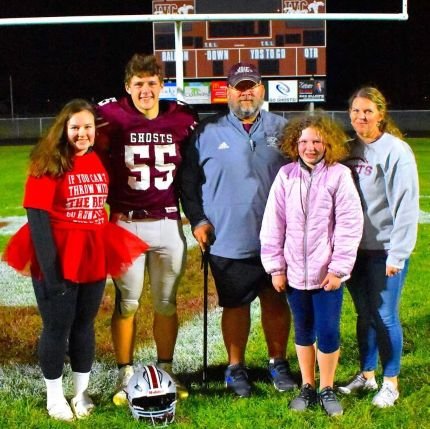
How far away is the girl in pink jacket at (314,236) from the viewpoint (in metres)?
3.27

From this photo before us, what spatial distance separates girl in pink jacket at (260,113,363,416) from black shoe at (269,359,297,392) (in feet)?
0.90

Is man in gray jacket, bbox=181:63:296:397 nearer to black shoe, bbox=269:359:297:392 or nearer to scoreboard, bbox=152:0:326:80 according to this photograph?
black shoe, bbox=269:359:297:392

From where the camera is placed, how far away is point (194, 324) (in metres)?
5.14

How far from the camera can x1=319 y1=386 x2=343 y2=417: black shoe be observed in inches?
133

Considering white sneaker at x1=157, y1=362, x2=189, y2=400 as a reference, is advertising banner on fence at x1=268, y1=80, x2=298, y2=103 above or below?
above

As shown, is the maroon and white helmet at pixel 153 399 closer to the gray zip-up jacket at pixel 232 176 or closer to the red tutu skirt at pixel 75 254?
the red tutu skirt at pixel 75 254

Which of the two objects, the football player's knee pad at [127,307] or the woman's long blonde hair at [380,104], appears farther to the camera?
the football player's knee pad at [127,307]

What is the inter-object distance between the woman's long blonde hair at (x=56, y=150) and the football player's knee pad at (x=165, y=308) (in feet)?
3.10

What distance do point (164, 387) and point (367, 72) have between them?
5883 centimetres

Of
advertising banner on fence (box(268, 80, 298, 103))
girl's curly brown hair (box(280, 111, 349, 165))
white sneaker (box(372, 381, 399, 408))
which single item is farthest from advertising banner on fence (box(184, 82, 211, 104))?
white sneaker (box(372, 381, 399, 408))

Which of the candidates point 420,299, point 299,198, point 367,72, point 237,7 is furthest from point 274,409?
point 367,72

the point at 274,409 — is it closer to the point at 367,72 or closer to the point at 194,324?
the point at 194,324

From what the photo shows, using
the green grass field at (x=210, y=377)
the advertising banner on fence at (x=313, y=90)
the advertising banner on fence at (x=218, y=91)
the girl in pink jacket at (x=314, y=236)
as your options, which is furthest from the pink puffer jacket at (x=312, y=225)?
the advertising banner on fence at (x=313, y=90)

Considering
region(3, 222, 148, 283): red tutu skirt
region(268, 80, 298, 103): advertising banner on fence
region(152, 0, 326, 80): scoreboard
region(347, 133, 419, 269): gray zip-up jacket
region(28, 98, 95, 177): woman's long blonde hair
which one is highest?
region(152, 0, 326, 80): scoreboard
